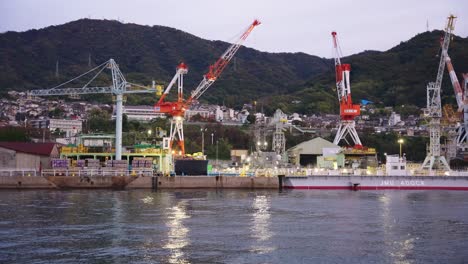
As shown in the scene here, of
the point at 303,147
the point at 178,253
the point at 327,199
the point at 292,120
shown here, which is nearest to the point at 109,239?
the point at 178,253

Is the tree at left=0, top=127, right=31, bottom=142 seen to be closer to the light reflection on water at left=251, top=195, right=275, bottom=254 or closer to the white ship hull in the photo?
the white ship hull

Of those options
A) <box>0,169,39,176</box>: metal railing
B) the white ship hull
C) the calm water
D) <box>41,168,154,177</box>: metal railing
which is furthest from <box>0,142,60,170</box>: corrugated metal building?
the white ship hull

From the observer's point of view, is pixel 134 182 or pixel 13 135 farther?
pixel 13 135

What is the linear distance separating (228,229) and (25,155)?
4494 cm

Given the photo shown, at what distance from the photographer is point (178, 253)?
34.8 metres

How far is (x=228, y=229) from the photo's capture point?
4300cm

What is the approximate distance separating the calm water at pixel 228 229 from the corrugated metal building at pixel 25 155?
482 inches

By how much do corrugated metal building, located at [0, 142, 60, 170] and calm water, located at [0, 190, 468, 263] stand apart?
12.2 metres

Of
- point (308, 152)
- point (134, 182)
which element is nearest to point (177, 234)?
point (134, 182)

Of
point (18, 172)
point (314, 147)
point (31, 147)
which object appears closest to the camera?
point (18, 172)

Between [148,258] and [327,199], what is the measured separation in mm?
35875

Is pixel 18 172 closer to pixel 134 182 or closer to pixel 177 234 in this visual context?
pixel 134 182

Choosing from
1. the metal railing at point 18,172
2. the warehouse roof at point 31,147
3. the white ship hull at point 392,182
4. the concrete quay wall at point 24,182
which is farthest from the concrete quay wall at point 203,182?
the warehouse roof at point 31,147

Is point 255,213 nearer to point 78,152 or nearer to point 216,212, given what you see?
point 216,212
